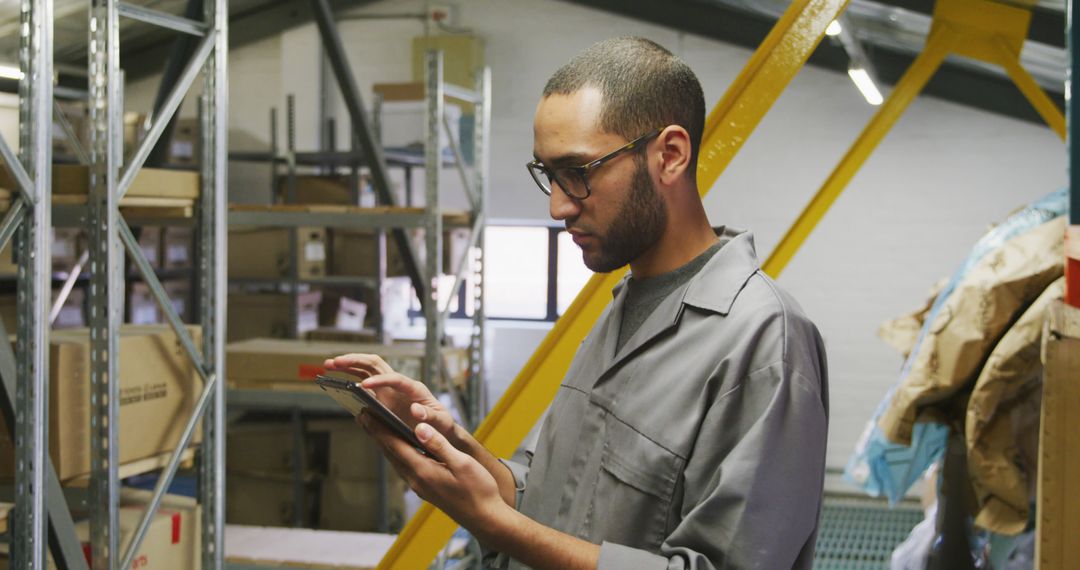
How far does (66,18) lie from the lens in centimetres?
765

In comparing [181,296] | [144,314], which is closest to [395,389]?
[144,314]

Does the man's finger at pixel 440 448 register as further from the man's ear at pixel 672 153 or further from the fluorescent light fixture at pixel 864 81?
the fluorescent light fixture at pixel 864 81

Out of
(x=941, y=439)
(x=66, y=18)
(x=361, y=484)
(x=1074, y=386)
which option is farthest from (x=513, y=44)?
(x=1074, y=386)

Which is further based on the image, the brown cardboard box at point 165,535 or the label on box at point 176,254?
the label on box at point 176,254

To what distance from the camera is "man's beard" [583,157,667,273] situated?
1.52 meters

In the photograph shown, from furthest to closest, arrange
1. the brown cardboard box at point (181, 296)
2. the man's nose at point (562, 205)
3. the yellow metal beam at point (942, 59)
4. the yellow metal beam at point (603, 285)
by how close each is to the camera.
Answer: the brown cardboard box at point (181, 296) → the yellow metal beam at point (942, 59) → the yellow metal beam at point (603, 285) → the man's nose at point (562, 205)

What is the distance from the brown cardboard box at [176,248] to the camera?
27.3ft

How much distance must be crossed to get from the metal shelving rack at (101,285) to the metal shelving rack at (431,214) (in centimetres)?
137

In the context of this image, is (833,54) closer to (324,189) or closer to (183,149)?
(324,189)

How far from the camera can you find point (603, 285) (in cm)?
276

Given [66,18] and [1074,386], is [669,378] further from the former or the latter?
[66,18]

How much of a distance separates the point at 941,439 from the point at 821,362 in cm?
327

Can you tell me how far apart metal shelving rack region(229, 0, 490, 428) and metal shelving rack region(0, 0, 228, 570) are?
53.8 inches

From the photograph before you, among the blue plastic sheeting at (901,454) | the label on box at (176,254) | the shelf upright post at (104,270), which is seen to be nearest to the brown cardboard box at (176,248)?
the label on box at (176,254)
